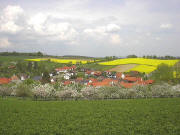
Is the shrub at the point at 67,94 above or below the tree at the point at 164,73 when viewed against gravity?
below

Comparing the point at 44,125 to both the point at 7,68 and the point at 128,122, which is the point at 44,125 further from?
the point at 7,68

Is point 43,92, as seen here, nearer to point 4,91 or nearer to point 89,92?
point 89,92

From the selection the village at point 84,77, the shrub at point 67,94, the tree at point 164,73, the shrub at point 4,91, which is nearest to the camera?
the shrub at point 67,94

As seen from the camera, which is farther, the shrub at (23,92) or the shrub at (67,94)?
the shrub at (23,92)

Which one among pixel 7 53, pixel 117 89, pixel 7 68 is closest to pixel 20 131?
pixel 117 89

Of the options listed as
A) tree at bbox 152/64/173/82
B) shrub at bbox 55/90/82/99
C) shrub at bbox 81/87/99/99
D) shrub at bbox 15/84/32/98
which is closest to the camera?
shrub at bbox 55/90/82/99

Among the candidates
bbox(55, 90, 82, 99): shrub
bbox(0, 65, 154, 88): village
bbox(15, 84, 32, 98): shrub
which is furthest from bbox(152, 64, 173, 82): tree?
bbox(15, 84, 32, 98): shrub

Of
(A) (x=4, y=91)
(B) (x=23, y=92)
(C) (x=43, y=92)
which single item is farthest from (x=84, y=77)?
(B) (x=23, y=92)

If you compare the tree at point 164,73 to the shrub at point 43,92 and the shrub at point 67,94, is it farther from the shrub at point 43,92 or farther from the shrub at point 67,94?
the shrub at point 43,92

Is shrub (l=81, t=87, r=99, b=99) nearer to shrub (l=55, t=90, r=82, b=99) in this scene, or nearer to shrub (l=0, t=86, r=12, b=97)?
shrub (l=55, t=90, r=82, b=99)

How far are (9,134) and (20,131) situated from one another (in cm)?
103

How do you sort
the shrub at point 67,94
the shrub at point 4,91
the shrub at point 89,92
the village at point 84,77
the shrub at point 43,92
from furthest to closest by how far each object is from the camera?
the village at point 84,77, the shrub at point 4,91, the shrub at point 43,92, the shrub at point 89,92, the shrub at point 67,94

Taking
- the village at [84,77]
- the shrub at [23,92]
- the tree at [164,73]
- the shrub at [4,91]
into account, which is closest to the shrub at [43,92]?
the shrub at [23,92]

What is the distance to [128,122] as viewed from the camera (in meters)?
20.4
